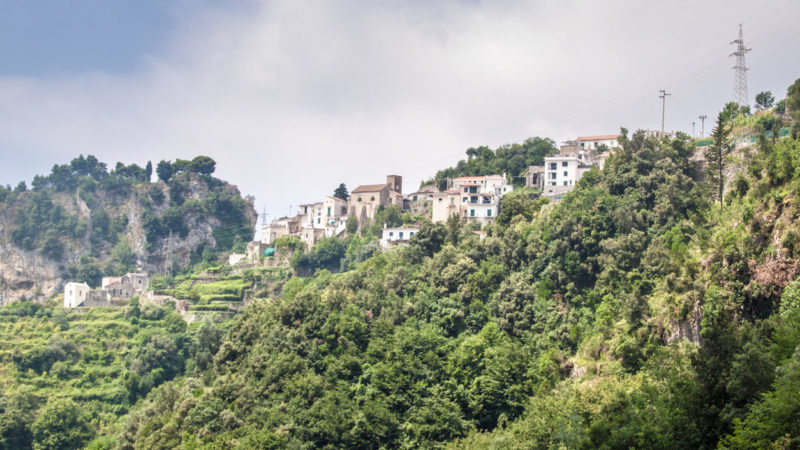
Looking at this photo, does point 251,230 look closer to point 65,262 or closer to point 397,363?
point 65,262

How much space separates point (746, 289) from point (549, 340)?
12051 millimetres

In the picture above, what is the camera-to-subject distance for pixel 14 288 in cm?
9006

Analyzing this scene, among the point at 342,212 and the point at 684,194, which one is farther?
the point at 342,212

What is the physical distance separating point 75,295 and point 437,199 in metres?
36.3

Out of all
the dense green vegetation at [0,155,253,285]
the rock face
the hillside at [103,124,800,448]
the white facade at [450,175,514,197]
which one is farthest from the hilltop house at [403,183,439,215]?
the rock face

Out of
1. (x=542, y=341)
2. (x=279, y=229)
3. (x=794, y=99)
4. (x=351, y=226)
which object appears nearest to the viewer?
(x=542, y=341)

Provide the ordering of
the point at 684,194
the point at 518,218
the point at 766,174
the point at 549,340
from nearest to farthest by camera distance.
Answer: the point at 766,174, the point at 549,340, the point at 684,194, the point at 518,218

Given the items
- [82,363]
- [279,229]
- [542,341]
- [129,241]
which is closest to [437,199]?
[279,229]

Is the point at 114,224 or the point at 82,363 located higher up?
the point at 114,224

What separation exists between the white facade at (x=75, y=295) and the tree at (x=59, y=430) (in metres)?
24.2

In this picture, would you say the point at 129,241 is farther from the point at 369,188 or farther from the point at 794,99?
the point at 794,99

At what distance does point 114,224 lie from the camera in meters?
98.2

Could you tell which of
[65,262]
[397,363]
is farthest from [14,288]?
[397,363]

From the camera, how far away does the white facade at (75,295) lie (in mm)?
77125
